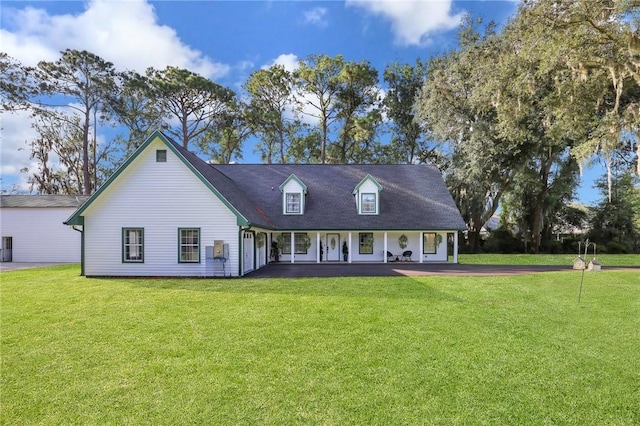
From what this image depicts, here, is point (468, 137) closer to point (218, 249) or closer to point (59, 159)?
point (218, 249)

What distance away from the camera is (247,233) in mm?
16141

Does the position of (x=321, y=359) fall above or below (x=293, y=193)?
→ below

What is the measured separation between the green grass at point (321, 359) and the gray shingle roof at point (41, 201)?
16530 millimetres

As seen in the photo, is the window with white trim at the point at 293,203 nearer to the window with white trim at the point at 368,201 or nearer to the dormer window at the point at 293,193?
the dormer window at the point at 293,193

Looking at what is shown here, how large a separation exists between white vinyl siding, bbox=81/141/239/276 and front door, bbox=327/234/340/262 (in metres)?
7.71

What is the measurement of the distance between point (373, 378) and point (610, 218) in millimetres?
34685

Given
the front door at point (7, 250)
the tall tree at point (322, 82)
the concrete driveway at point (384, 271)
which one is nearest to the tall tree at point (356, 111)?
the tall tree at point (322, 82)

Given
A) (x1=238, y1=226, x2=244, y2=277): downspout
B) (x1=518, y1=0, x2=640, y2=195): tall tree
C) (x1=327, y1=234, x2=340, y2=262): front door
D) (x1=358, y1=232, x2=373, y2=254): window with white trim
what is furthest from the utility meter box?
(x1=518, y1=0, x2=640, y2=195): tall tree

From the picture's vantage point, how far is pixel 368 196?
21.5 m

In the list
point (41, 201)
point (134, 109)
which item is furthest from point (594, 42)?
point (134, 109)

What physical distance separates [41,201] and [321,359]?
87.0 ft

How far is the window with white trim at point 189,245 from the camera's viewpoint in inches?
586

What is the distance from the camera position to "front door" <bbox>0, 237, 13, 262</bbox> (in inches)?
917

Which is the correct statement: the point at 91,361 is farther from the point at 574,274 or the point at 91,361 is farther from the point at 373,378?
the point at 574,274
